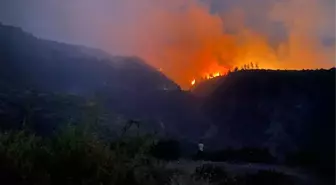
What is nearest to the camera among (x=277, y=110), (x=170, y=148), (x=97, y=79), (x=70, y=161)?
(x=70, y=161)

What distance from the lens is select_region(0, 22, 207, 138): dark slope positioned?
233 feet

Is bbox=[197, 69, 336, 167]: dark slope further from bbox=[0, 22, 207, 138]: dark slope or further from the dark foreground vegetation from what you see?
the dark foreground vegetation

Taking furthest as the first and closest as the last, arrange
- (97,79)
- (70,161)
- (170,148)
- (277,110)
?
(97,79) < (277,110) < (170,148) < (70,161)

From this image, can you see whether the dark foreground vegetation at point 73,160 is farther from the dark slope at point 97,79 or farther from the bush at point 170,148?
the dark slope at point 97,79

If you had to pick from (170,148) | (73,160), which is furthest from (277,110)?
(73,160)

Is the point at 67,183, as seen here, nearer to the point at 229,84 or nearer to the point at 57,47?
the point at 229,84

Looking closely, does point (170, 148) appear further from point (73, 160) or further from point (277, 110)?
point (73, 160)

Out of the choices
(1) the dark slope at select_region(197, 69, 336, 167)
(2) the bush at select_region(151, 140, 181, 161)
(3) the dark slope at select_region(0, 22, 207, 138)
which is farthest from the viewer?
(3) the dark slope at select_region(0, 22, 207, 138)

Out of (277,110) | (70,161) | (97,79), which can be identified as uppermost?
(97,79)

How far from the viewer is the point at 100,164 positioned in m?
9.62

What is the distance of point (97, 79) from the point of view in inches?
3241

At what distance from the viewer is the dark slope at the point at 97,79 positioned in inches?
2790

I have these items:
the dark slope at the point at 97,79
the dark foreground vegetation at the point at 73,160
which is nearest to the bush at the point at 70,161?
the dark foreground vegetation at the point at 73,160

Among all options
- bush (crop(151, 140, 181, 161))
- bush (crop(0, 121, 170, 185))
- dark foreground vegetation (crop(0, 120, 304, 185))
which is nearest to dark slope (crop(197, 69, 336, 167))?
bush (crop(151, 140, 181, 161))
